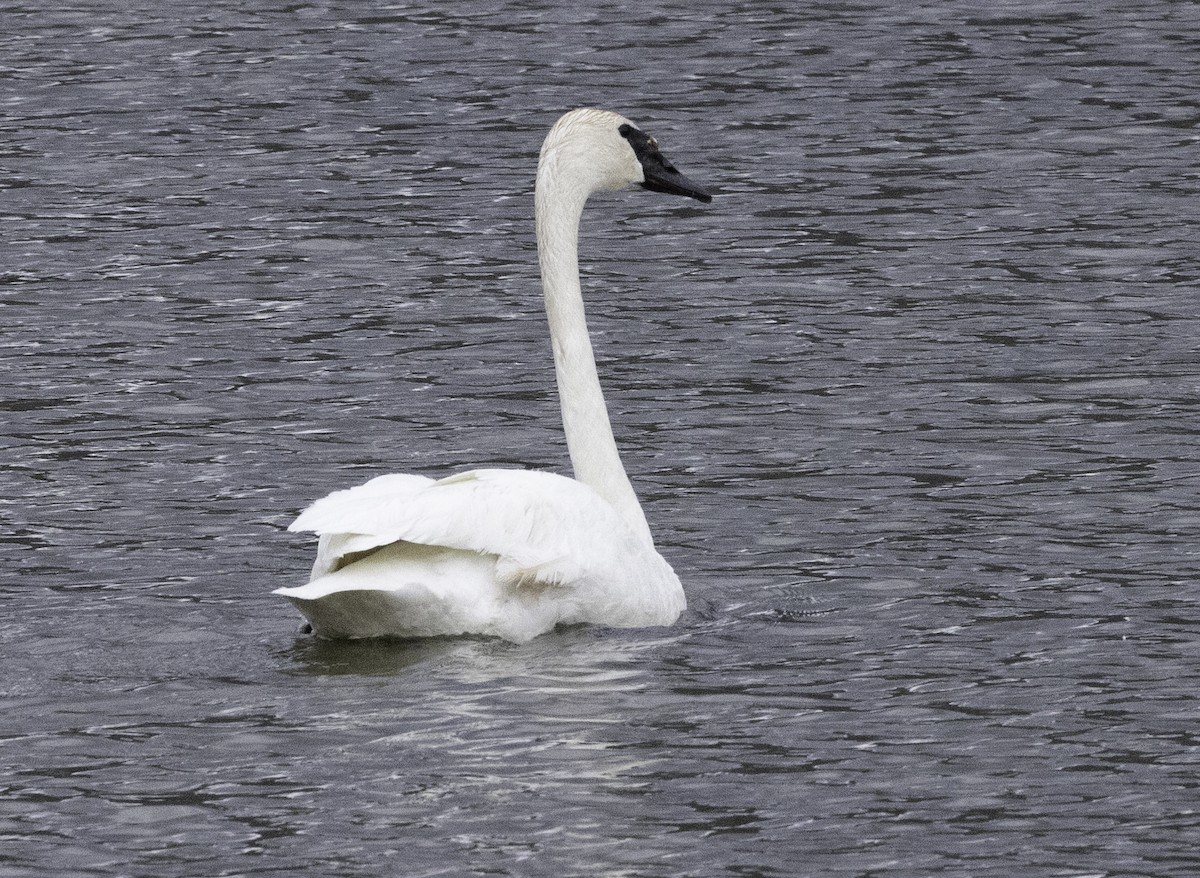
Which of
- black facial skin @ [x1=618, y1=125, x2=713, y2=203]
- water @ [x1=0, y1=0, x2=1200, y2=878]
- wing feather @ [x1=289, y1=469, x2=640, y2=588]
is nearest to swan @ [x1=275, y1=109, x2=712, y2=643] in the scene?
wing feather @ [x1=289, y1=469, x2=640, y2=588]

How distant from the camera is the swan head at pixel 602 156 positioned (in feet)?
35.7

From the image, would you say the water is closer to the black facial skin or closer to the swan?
the swan

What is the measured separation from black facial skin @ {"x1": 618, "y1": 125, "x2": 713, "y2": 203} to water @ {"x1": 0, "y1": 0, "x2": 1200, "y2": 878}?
5.33ft

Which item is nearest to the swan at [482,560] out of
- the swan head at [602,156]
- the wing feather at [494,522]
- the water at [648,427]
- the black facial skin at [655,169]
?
the wing feather at [494,522]

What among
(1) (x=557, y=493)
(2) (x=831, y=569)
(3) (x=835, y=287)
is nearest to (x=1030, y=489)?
(2) (x=831, y=569)

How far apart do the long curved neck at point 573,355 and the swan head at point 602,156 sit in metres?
0.05

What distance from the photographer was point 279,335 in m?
15.6

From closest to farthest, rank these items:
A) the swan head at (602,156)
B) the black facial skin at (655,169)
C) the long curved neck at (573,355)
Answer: the long curved neck at (573,355) → the swan head at (602,156) → the black facial skin at (655,169)

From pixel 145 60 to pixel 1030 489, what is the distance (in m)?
14.6

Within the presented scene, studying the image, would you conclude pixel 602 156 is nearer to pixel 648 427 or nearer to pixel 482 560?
pixel 482 560

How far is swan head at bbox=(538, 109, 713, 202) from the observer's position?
10.9 metres

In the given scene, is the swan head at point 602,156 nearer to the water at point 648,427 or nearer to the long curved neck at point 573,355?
the long curved neck at point 573,355

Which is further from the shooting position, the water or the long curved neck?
the long curved neck

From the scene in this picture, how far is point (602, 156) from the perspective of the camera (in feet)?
36.2
